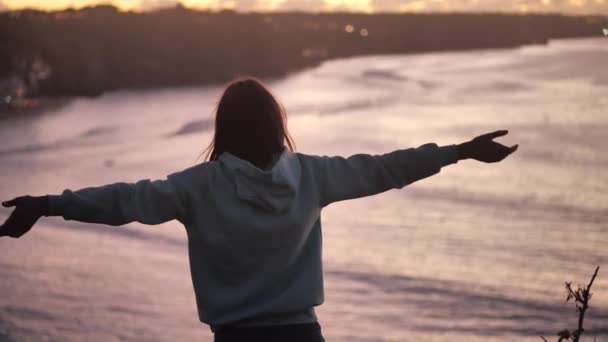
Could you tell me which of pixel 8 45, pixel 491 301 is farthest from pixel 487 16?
pixel 491 301

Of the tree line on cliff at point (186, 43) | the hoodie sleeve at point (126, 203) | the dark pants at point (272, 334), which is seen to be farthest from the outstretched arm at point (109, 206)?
the tree line on cliff at point (186, 43)

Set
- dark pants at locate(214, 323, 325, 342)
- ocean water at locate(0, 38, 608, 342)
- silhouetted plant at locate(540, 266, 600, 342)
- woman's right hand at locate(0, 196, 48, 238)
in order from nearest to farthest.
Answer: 1. woman's right hand at locate(0, 196, 48, 238)
2. dark pants at locate(214, 323, 325, 342)
3. silhouetted plant at locate(540, 266, 600, 342)
4. ocean water at locate(0, 38, 608, 342)

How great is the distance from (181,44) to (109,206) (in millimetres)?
87205

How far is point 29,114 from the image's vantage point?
42406 millimetres

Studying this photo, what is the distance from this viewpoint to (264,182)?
2518 millimetres

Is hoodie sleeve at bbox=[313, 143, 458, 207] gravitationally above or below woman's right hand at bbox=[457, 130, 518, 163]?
below

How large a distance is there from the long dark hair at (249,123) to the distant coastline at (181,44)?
143 ft

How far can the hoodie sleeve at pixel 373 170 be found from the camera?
2629 millimetres

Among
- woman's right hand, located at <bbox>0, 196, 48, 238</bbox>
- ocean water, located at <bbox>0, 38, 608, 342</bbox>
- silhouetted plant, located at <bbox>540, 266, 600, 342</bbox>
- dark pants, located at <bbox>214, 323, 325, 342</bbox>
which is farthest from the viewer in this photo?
ocean water, located at <bbox>0, 38, 608, 342</bbox>

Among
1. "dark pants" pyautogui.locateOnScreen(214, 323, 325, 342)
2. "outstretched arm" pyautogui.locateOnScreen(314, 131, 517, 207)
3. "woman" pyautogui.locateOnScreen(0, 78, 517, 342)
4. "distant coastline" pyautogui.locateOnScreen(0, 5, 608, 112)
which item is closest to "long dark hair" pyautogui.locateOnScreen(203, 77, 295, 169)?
"woman" pyautogui.locateOnScreen(0, 78, 517, 342)

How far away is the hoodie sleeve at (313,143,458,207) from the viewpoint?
2.63m

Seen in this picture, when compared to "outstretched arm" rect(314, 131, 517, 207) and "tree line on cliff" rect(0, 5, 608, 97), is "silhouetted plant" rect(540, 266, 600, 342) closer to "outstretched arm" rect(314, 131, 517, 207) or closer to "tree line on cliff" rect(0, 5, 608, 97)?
"outstretched arm" rect(314, 131, 517, 207)

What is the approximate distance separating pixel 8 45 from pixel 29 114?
68.1 feet

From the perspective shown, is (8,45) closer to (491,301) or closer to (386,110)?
(386,110)
